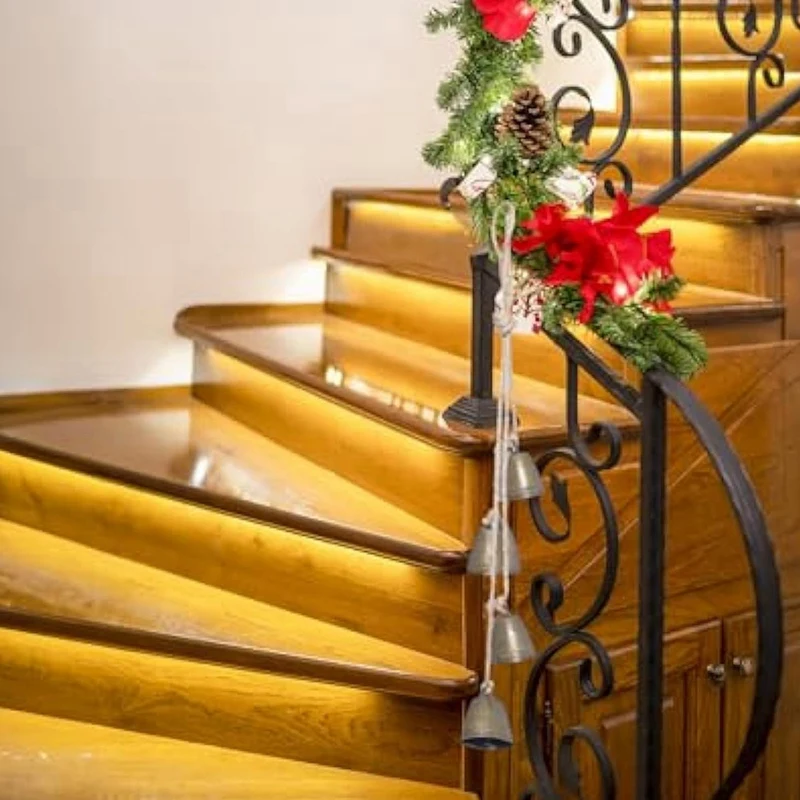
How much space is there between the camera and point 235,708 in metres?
2.25

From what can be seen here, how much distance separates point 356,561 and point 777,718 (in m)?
1.00

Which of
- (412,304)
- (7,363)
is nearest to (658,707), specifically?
(412,304)

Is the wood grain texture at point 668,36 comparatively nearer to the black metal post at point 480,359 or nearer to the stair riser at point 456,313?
the stair riser at point 456,313

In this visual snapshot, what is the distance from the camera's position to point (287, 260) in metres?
3.50

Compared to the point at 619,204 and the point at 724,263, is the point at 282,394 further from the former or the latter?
the point at 619,204

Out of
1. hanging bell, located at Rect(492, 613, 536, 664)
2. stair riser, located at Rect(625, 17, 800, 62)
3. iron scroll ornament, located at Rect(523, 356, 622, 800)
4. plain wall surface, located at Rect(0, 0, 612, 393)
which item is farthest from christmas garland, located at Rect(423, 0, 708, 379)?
stair riser, located at Rect(625, 17, 800, 62)

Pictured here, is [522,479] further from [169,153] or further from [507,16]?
[169,153]

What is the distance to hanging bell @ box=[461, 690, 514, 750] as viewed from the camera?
1.74 metres

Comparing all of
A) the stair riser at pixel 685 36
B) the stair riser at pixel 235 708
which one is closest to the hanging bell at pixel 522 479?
the stair riser at pixel 235 708

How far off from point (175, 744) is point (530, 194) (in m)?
1.15

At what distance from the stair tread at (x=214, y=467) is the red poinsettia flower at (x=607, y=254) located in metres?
0.67

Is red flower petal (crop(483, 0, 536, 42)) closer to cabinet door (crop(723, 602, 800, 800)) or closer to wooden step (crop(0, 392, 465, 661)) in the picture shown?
wooden step (crop(0, 392, 465, 661))

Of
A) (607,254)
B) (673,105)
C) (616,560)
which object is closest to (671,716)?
(616,560)

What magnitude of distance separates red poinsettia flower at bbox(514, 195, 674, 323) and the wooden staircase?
585mm
